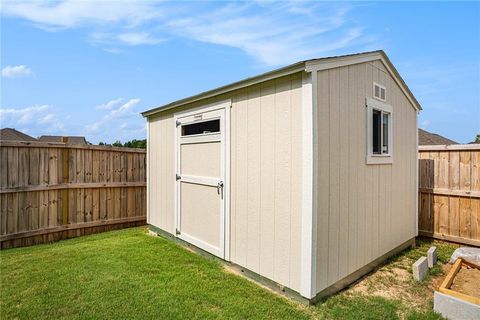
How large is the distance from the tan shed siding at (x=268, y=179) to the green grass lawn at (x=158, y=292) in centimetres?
40

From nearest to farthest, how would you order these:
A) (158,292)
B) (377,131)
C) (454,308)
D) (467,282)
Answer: (454,308) → (158,292) → (467,282) → (377,131)

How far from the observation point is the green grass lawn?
8.25 feet

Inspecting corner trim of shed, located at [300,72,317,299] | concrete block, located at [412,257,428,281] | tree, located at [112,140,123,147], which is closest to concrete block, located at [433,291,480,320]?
concrete block, located at [412,257,428,281]

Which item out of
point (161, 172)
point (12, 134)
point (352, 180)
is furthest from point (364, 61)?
point (12, 134)

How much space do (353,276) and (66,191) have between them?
17.4 feet

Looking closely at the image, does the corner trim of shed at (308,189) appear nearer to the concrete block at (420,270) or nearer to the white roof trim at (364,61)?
the white roof trim at (364,61)

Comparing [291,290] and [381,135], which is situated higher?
[381,135]

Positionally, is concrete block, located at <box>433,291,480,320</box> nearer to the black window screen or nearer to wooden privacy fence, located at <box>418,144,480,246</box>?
the black window screen

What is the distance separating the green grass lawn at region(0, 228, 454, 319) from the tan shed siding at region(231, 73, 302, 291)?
1.32 ft

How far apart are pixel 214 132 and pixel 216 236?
1.52 metres

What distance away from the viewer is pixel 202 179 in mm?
4172

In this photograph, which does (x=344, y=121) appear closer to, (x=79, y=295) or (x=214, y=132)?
(x=214, y=132)

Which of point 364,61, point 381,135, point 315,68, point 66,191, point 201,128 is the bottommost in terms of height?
point 66,191

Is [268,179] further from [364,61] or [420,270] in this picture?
[420,270]
